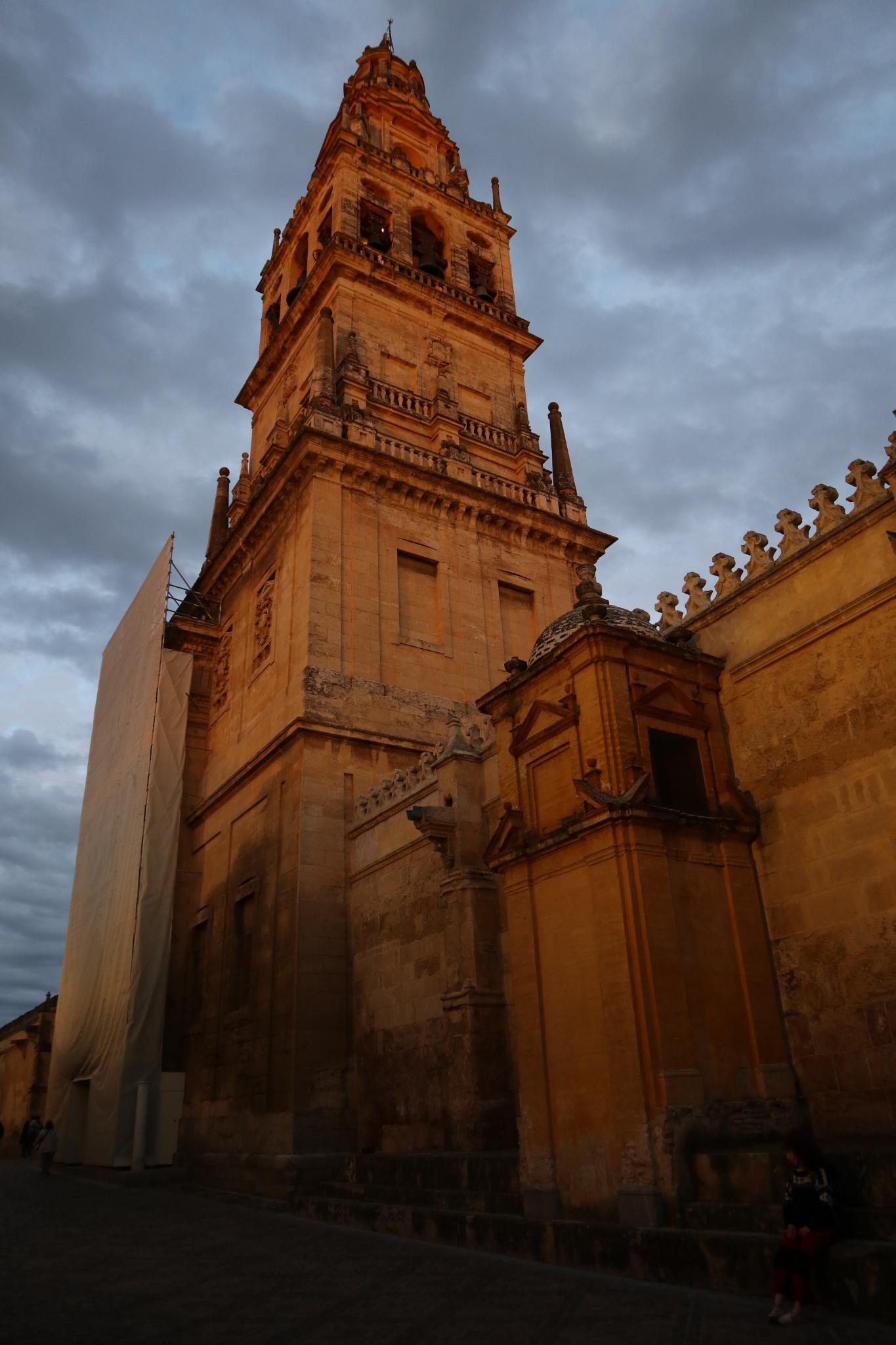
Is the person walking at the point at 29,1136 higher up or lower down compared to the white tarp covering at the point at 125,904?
lower down

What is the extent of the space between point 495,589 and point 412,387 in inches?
267

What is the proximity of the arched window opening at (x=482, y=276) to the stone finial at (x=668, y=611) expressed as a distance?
20775 millimetres

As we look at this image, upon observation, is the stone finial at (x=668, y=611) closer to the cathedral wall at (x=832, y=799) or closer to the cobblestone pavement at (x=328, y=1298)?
the cathedral wall at (x=832, y=799)

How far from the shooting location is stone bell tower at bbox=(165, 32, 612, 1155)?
56.5 feet

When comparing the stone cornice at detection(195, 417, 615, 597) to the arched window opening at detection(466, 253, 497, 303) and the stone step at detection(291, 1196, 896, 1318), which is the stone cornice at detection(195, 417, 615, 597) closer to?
the arched window opening at detection(466, 253, 497, 303)

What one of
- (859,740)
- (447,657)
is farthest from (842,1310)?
(447,657)

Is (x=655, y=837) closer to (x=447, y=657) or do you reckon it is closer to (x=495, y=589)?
(x=447, y=657)

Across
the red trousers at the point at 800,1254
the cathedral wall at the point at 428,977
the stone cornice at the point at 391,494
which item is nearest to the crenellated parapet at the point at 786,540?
the cathedral wall at the point at 428,977

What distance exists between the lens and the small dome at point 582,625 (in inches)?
427

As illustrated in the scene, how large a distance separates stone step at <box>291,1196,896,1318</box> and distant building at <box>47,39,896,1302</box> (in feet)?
1.18

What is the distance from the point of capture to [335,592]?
787 inches

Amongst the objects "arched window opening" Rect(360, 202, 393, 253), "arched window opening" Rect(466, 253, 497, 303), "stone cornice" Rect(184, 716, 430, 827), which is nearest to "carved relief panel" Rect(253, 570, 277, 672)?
"stone cornice" Rect(184, 716, 430, 827)

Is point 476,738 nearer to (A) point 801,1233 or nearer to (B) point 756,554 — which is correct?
(B) point 756,554

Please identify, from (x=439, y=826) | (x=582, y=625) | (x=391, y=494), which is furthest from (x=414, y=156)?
(x=582, y=625)
